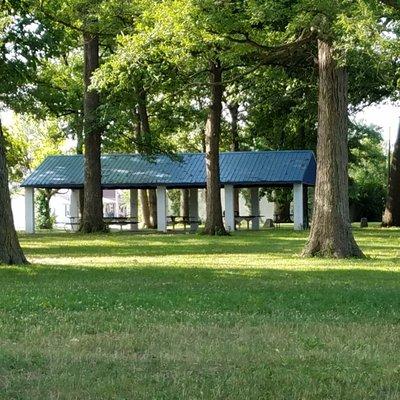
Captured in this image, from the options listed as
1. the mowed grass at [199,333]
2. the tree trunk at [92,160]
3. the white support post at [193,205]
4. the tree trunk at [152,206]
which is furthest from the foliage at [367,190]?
the mowed grass at [199,333]

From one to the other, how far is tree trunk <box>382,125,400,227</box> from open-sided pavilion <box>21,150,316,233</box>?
17.4 ft

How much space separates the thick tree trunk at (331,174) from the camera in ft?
63.6

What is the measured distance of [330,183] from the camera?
19516mm

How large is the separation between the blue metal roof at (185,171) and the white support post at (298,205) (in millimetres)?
491

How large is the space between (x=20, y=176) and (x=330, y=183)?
45182mm

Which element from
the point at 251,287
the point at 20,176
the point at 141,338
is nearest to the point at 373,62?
the point at 251,287

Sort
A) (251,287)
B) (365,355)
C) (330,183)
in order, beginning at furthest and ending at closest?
(330,183), (251,287), (365,355)

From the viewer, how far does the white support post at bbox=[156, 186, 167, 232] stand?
40625 millimetres

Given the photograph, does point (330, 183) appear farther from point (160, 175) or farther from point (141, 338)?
point (160, 175)

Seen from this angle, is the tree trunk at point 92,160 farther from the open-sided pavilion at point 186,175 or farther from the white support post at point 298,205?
the white support post at point 298,205

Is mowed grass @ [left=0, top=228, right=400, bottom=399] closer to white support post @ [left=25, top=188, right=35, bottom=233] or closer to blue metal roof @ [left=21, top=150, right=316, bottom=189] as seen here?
blue metal roof @ [left=21, top=150, right=316, bottom=189]

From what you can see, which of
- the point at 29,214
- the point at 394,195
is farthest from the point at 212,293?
the point at 394,195

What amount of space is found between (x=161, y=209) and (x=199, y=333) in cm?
3312

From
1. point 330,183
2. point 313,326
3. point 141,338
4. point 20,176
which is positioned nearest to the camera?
point 141,338
